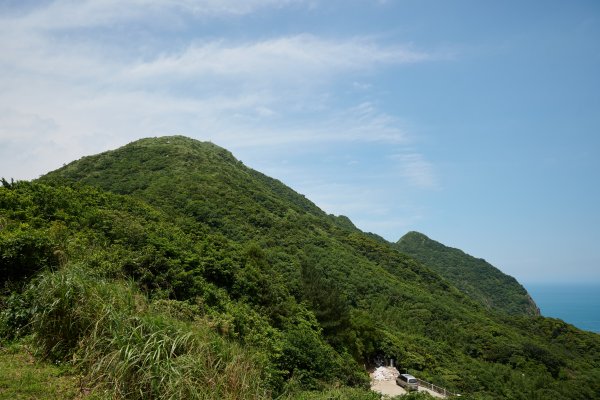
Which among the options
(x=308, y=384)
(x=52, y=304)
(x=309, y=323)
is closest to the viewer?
(x=52, y=304)

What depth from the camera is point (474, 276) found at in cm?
10950

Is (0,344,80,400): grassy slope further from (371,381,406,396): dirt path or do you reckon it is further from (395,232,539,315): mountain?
(395,232,539,315): mountain

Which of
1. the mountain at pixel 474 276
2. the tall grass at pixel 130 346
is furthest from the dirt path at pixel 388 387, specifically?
the mountain at pixel 474 276

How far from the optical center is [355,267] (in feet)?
160

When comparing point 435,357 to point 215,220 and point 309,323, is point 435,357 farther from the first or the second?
point 215,220

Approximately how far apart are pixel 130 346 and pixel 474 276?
118m

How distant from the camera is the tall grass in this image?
4.77m

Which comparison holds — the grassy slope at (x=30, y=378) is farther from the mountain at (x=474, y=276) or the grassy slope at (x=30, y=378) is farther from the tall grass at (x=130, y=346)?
the mountain at (x=474, y=276)

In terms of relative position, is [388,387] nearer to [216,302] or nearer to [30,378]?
[216,302]

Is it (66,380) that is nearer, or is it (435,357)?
(66,380)

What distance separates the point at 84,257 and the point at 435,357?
116 ft

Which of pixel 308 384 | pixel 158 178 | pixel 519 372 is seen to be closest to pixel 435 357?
pixel 519 372

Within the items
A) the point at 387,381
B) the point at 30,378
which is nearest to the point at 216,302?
the point at 30,378

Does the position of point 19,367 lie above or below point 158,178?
below
